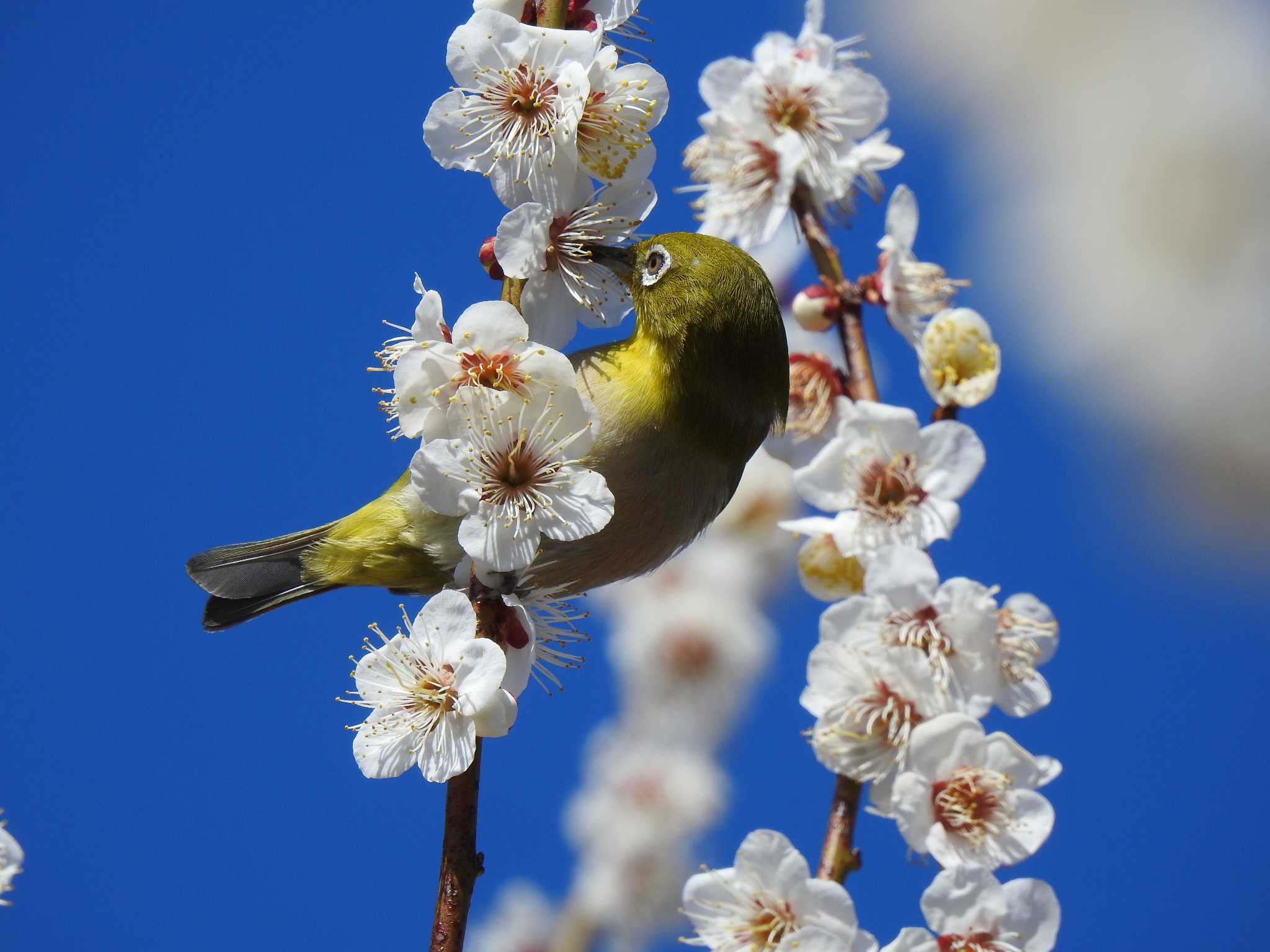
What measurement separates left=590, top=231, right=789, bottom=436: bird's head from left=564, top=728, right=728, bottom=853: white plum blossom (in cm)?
188

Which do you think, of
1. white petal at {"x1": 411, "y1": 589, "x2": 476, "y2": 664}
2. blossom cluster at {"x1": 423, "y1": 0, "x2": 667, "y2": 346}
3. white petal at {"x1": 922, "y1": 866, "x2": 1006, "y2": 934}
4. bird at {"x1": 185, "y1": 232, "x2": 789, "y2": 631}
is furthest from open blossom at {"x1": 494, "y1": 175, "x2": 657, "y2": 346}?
white petal at {"x1": 922, "y1": 866, "x2": 1006, "y2": 934}

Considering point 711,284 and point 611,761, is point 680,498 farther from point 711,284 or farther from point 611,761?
point 611,761

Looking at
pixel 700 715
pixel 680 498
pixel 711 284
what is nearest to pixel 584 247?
pixel 711 284

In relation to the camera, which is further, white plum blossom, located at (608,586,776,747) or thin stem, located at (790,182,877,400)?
white plum blossom, located at (608,586,776,747)

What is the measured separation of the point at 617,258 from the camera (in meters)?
2.21

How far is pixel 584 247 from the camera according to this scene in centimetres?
203

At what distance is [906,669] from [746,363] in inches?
26.1

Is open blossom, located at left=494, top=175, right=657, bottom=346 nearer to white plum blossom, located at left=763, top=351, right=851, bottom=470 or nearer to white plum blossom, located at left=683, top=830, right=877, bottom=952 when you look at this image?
white plum blossom, located at left=763, top=351, right=851, bottom=470

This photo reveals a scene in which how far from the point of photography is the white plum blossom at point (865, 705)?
1.92 meters

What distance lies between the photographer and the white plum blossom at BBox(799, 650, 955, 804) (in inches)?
75.7

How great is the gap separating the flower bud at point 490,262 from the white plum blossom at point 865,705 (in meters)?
0.72

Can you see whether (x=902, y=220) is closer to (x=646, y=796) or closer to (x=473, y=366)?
(x=473, y=366)

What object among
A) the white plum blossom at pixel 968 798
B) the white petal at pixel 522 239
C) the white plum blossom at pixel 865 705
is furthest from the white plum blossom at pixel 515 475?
the white plum blossom at pixel 968 798

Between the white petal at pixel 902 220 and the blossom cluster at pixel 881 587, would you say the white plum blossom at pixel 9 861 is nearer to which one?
the blossom cluster at pixel 881 587
